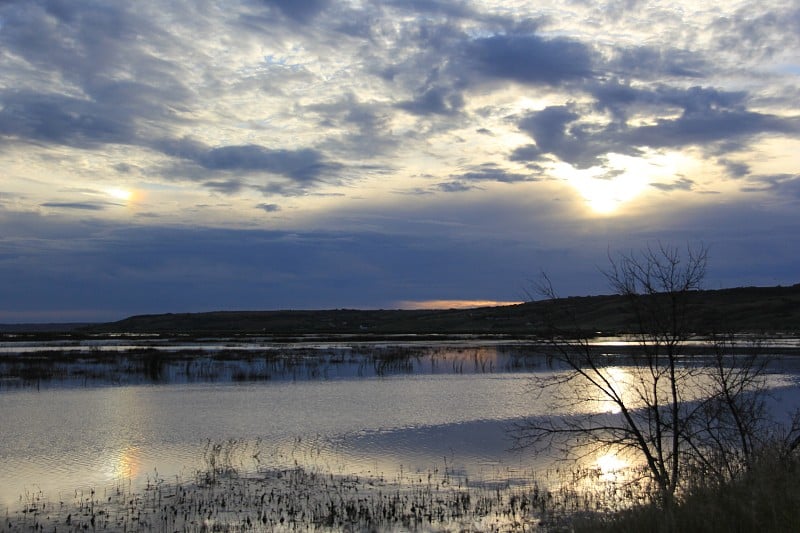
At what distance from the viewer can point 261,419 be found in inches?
956

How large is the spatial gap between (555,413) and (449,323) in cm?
11850

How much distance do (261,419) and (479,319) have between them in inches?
4731

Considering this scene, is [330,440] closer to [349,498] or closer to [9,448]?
[349,498]

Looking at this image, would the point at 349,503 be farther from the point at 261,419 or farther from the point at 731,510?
the point at 261,419

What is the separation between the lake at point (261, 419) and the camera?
16.6 m

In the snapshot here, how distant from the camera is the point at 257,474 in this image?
16062 millimetres

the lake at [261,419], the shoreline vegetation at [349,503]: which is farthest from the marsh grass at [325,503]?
the lake at [261,419]

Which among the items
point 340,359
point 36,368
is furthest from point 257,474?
point 340,359

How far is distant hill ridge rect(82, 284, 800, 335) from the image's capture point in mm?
97438

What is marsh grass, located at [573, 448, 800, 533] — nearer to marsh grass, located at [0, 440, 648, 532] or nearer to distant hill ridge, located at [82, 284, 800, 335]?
marsh grass, located at [0, 440, 648, 532]

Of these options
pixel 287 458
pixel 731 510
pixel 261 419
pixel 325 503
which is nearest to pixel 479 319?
pixel 261 419

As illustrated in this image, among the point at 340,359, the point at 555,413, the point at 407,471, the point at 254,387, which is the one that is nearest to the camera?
the point at 407,471

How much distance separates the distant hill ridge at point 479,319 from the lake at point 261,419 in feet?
105

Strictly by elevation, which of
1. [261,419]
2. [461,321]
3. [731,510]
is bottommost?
[261,419]
